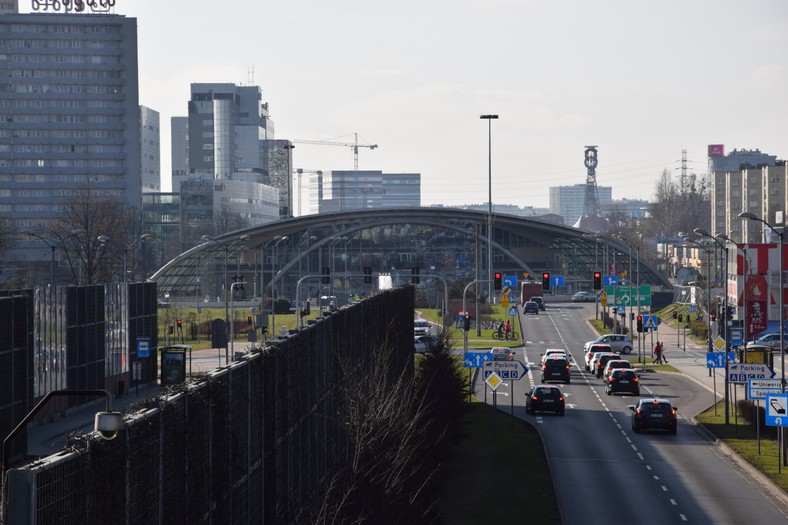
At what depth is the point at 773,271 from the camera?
82875 millimetres

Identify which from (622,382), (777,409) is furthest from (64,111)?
(777,409)

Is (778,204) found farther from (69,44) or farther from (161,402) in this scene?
(161,402)

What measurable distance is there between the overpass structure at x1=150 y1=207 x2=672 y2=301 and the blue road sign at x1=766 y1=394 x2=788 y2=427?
108638 millimetres

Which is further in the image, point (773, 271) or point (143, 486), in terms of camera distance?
point (773, 271)

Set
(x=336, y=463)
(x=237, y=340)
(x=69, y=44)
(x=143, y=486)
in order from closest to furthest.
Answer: (x=143, y=486), (x=336, y=463), (x=237, y=340), (x=69, y=44)

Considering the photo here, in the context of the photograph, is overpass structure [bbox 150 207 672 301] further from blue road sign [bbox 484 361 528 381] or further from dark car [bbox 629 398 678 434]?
blue road sign [bbox 484 361 528 381]

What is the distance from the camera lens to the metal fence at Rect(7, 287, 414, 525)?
10156 millimetres

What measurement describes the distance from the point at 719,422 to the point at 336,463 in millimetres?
28508

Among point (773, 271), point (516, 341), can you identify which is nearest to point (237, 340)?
point (516, 341)

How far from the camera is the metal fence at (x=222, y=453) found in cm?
1016

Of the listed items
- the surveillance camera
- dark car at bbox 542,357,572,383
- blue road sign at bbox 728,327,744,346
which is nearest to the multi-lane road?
dark car at bbox 542,357,572,383

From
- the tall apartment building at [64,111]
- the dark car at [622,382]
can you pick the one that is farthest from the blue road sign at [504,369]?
the tall apartment building at [64,111]

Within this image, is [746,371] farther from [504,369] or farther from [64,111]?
[64,111]

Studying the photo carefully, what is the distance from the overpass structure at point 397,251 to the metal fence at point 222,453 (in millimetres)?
118876
